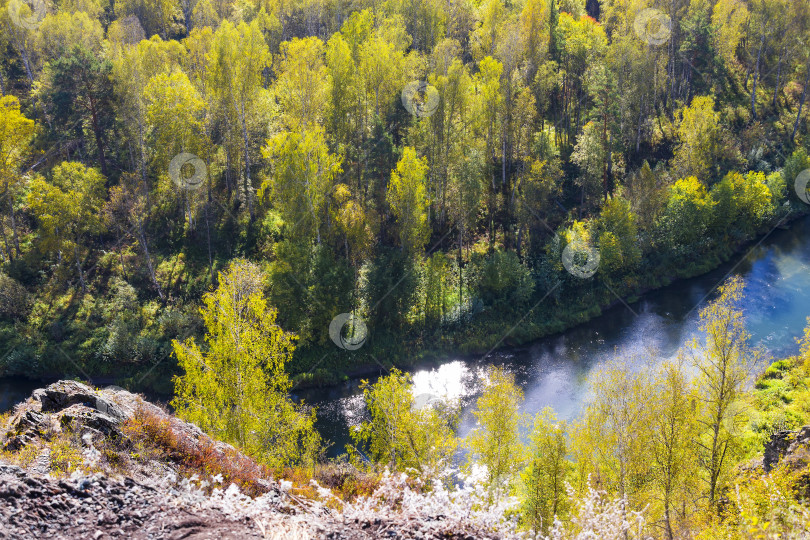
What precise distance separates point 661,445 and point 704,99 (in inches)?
1515

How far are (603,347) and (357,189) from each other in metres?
21.0

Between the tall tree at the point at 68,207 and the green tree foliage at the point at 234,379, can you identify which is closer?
the green tree foliage at the point at 234,379

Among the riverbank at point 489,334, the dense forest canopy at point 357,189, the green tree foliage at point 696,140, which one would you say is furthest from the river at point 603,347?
the green tree foliage at point 696,140

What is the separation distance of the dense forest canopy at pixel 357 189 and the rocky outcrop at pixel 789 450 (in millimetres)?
17910

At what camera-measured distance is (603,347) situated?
114 feet

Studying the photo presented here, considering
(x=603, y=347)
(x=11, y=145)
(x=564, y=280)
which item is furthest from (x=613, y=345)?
(x=11, y=145)

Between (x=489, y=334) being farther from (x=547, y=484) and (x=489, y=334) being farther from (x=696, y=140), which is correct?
(x=696, y=140)

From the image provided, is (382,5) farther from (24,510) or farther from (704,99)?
(24,510)

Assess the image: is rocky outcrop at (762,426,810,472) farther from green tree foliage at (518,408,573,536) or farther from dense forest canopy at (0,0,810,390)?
dense forest canopy at (0,0,810,390)

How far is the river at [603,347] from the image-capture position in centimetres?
3034

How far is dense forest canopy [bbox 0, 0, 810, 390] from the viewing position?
34.5 metres

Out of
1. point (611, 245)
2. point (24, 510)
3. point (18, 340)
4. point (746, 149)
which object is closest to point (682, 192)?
point (611, 245)

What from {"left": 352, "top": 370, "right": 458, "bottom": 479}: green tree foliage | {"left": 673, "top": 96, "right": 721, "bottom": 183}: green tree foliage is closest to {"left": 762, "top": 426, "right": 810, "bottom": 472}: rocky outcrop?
{"left": 352, "top": 370, "right": 458, "bottom": 479}: green tree foliage

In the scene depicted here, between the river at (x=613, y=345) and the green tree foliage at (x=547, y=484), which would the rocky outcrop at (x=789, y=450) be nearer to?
the green tree foliage at (x=547, y=484)
